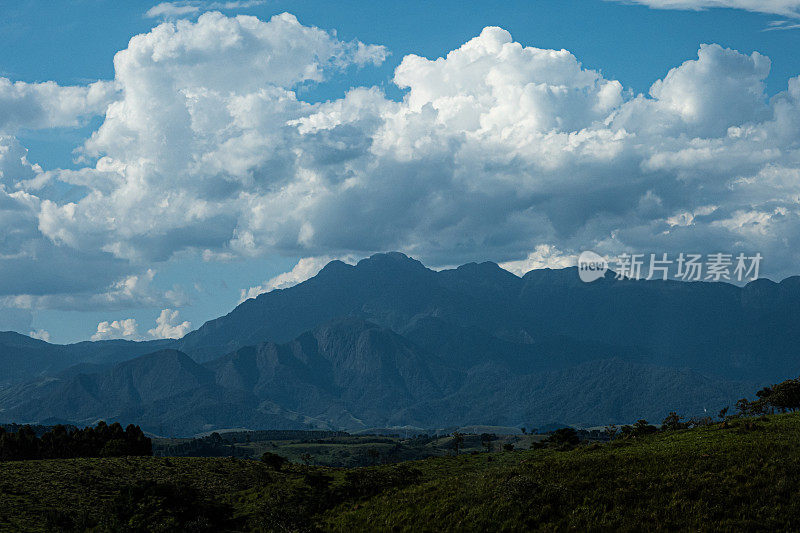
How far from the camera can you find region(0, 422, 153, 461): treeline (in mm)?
158875

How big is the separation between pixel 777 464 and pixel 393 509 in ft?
115

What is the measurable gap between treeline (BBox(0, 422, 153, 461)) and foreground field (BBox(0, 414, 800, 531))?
72057 millimetres

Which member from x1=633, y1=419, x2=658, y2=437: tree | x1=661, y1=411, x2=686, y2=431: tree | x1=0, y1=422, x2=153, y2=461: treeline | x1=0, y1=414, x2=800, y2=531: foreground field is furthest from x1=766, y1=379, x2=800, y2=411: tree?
x1=0, y1=422, x2=153, y2=461: treeline

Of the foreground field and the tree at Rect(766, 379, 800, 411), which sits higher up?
the tree at Rect(766, 379, 800, 411)

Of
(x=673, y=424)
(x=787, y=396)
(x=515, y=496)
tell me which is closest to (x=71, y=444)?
(x=673, y=424)

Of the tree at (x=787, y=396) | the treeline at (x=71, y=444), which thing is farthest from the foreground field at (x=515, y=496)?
the treeline at (x=71, y=444)

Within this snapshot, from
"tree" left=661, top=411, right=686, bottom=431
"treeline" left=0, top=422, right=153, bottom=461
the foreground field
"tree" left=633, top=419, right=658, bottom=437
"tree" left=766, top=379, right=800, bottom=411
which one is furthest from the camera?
"treeline" left=0, top=422, right=153, bottom=461

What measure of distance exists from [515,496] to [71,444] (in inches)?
5472

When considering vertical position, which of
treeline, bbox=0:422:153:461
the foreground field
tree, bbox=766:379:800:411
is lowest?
treeline, bbox=0:422:153:461

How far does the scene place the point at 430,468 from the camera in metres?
97.5

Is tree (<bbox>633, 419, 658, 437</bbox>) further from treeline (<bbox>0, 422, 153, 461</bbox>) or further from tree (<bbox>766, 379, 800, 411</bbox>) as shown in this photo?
treeline (<bbox>0, 422, 153, 461</bbox>)

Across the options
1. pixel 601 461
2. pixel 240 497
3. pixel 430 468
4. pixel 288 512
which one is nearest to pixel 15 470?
pixel 240 497

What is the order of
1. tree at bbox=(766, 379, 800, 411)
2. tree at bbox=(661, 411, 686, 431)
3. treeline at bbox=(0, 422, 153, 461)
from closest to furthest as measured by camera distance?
tree at bbox=(661, 411, 686, 431) → tree at bbox=(766, 379, 800, 411) → treeline at bbox=(0, 422, 153, 461)

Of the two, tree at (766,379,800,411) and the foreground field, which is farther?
tree at (766,379,800,411)
